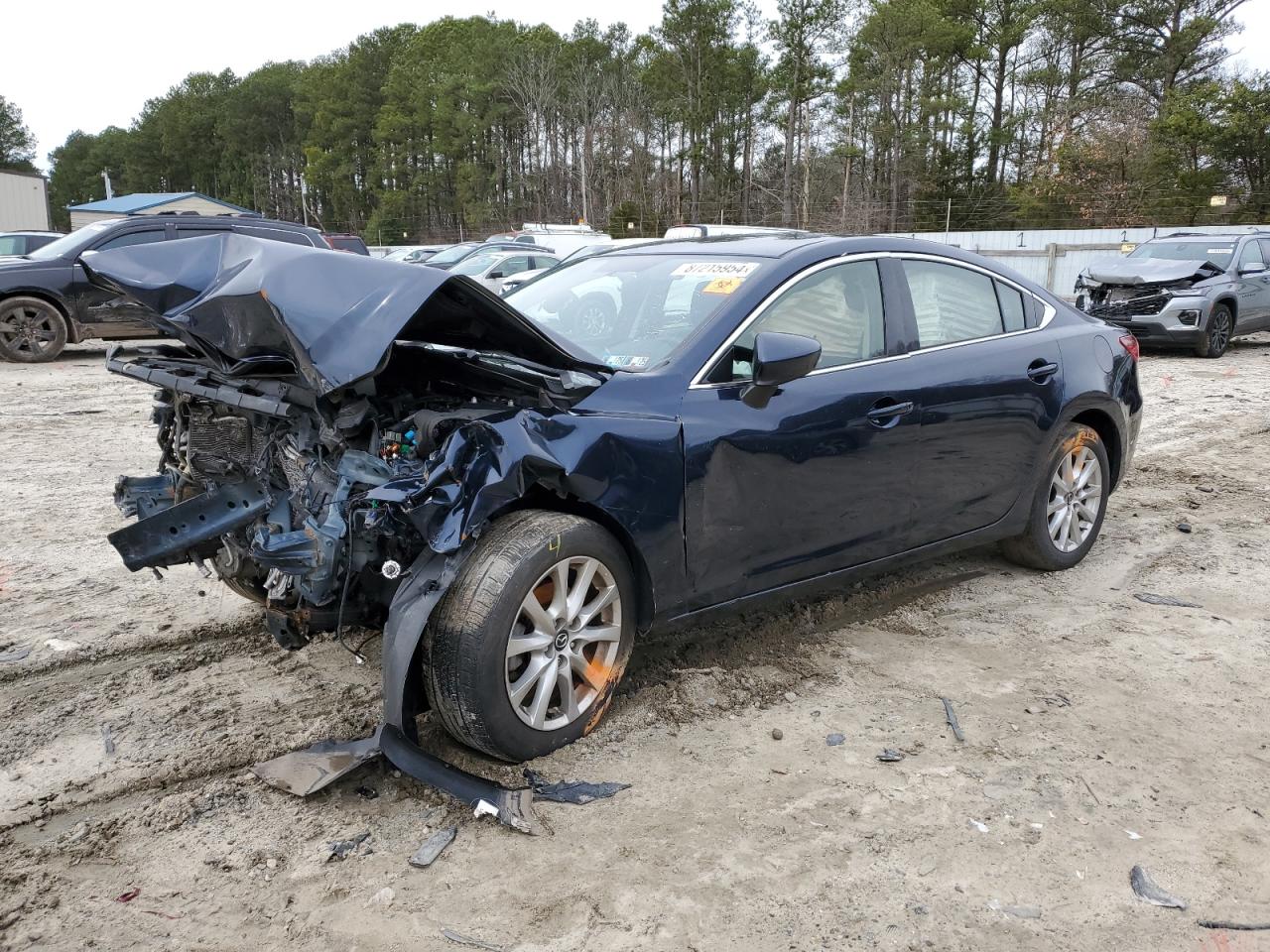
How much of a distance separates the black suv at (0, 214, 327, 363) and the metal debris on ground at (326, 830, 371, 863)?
35.7 ft

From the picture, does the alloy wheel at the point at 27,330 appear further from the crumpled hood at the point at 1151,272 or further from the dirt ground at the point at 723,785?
the crumpled hood at the point at 1151,272

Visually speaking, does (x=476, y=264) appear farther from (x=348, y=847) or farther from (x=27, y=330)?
(x=348, y=847)

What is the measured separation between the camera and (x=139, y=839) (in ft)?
9.01

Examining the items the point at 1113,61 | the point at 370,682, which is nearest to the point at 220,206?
the point at 1113,61

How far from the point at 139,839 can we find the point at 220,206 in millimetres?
40535

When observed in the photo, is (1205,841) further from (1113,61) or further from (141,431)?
(1113,61)

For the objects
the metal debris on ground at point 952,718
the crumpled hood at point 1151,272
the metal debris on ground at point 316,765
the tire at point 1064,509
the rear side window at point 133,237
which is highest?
the rear side window at point 133,237

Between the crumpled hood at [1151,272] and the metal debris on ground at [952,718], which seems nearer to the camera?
the metal debris on ground at [952,718]

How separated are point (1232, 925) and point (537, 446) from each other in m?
2.26

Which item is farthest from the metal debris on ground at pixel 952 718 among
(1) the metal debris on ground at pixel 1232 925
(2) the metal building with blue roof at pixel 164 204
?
(2) the metal building with blue roof at pixel 164 204

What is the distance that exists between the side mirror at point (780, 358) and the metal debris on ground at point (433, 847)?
1.75m

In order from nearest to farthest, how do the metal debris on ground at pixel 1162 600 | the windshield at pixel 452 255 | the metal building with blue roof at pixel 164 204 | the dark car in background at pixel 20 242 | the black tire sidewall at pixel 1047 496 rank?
the metal debris on ground at pixel 1162 600, the black tire sidewall at pixel 1047 496, the dark car in background at pixel 20 242, the windshield at pixel 452 255, the metal building with blue roof at pixel 164 204

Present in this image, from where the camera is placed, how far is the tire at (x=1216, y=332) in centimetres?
1364

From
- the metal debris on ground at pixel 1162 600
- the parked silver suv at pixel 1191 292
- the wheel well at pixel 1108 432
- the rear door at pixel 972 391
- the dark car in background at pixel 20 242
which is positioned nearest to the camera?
the rear door at pixel 972 391
